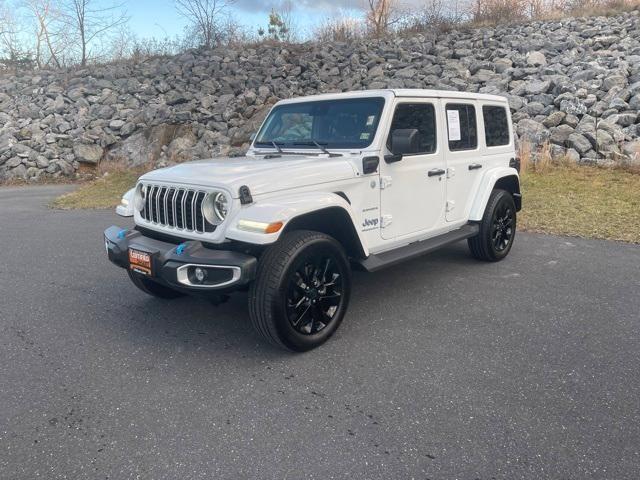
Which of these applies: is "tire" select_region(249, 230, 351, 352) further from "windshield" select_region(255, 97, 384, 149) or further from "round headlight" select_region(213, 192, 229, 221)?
"windshield" select_region(255, 97, 384, 149)

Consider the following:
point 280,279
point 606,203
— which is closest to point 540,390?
point 280,279

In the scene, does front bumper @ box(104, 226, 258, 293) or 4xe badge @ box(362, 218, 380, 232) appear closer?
front bumper @ box(104, 226, 258, 293)

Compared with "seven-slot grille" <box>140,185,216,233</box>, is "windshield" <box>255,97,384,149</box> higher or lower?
higher

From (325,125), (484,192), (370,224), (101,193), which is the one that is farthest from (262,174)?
(101,193)

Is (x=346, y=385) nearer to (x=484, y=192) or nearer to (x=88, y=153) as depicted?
(x=484, y=192)

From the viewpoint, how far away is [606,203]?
843cm

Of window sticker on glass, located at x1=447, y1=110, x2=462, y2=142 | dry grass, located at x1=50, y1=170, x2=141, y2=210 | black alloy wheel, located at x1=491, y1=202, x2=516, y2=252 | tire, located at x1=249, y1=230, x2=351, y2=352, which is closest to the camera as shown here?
tire, located at x1=249, y1=230, x2=351, y2=352

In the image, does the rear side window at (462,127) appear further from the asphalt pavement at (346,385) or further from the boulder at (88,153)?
the boulder at (88,153)

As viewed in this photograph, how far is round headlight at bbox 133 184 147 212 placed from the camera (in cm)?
419

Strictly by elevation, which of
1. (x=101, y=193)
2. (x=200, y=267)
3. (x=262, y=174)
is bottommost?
(x=200, y=267)

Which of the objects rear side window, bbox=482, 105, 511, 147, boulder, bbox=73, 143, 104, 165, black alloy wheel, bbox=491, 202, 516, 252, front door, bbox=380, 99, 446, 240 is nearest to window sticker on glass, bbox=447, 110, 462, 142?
front door, bbox=380, 99, 446, 240

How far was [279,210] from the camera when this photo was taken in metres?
3.36

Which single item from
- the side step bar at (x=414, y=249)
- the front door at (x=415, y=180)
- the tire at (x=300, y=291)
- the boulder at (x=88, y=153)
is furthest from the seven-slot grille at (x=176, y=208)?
the boulder at (x=88, y=153)

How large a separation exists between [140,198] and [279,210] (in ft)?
5.00
